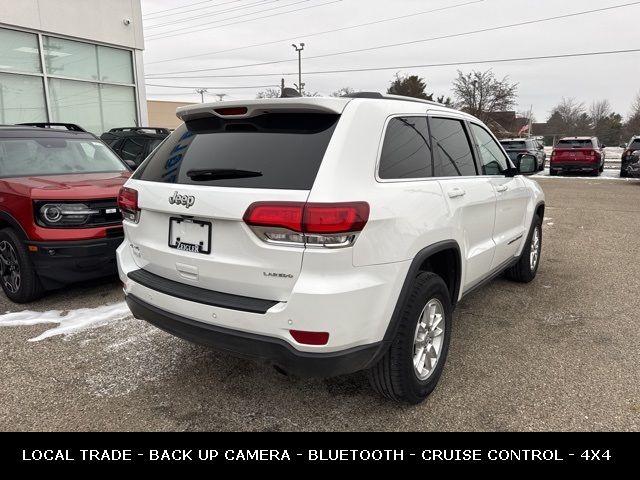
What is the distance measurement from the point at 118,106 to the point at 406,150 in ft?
44.1

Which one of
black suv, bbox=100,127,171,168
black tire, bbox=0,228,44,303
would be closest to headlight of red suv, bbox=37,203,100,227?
black tire, bbox=0,228,44,303

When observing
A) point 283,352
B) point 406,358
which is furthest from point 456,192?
point 283,352

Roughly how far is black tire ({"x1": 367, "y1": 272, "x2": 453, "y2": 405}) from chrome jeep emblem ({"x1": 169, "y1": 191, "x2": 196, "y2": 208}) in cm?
126

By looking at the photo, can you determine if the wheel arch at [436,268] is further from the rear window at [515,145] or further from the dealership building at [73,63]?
the rear window at [515,145]

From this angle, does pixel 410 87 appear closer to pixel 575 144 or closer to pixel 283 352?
pixel 575 144

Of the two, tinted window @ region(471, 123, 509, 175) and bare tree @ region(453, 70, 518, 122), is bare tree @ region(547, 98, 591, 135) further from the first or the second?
tinted window @ region(471, 123, 509, 175)

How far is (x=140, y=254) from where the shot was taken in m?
2.94

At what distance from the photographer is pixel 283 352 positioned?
89.0 inches

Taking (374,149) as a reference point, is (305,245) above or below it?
below

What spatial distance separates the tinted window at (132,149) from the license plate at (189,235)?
23.8 ft

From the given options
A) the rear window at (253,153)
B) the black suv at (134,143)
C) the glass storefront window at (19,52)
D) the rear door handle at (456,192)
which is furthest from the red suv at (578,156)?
the rear window at (253,153)

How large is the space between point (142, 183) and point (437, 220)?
180 centimetres
